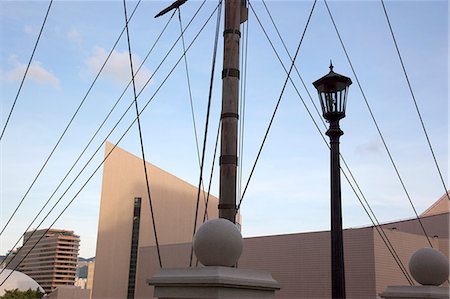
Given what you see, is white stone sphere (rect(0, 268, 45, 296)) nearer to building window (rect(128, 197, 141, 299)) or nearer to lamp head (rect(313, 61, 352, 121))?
building window (rect(128, 197, 141, 299))

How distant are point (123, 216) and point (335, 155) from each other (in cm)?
3059

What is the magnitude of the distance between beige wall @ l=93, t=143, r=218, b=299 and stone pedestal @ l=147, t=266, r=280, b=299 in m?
28.6

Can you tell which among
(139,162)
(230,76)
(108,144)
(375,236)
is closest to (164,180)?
(139,162)

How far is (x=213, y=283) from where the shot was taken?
4.55m

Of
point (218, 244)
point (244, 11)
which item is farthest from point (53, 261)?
point (218, 244)

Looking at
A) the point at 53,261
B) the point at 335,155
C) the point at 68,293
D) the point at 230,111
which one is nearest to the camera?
the point at 335,155

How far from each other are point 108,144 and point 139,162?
137 inches

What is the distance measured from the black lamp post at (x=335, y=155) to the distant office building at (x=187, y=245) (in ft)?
55.6

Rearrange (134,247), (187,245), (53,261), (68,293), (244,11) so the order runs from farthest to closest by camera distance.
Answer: (53,261) → (68,293) → (134,247) → (187,245) → (244,11)

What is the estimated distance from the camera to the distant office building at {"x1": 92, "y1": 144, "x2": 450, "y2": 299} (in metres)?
23.5

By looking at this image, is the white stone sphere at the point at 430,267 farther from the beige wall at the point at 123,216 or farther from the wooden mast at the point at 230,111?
the beige wall at the point at 123,216

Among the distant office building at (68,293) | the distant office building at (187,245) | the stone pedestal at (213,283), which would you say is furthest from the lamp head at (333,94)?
the distant office building at (68,293)

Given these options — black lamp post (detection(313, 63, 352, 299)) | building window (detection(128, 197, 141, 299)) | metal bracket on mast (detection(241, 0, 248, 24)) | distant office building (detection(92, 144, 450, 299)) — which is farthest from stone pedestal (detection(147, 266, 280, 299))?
building window (detection(128, 197, 141, 299))

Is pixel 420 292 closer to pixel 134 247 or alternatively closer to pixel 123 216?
pixel 123 216
